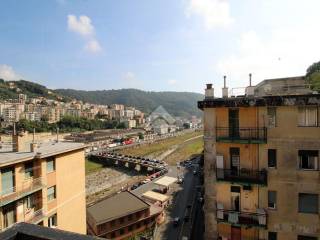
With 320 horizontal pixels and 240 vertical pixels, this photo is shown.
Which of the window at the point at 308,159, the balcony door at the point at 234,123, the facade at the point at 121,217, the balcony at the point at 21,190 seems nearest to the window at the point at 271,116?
the balcony door at the point at 234,123

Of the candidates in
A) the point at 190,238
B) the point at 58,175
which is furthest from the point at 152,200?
the point at 58,175

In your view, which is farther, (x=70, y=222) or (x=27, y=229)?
(x=70, y=222)

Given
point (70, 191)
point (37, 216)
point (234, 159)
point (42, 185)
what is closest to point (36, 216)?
point (37, 216)

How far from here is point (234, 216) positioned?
57.7 ft

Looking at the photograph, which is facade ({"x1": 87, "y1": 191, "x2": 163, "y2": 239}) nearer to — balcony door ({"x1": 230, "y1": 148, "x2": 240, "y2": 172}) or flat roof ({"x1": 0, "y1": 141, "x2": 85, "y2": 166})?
flat roof ({"x1": 0, "y1": 141, "x2": 85, "y2": 166})

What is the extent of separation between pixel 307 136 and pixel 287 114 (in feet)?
5.35

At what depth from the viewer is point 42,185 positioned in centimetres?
2205

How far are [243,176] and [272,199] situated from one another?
213 cm

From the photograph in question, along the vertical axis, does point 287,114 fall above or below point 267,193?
above

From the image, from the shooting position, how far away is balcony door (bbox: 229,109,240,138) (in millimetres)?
17859

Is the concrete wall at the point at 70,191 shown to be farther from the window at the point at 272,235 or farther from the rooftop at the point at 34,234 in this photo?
the rooftop at the point at 34,234

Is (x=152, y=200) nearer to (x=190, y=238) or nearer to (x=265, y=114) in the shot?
(x=190, y=238)

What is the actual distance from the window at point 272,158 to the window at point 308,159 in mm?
1336

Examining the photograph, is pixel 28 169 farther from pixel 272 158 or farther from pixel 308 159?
pixel 308 159
